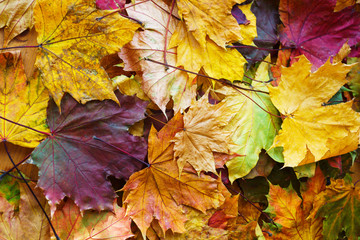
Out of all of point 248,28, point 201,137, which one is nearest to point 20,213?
point 201,137

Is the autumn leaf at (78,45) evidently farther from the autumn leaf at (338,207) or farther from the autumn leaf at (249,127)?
the autumn leaf at (338,207)

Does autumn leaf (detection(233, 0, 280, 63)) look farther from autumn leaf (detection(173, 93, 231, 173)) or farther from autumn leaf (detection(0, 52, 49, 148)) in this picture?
autumn leaf (detection(0, 52, 49, 148))

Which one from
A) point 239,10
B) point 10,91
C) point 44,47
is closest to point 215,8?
point 239,10

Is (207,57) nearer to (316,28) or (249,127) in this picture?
(249,127)

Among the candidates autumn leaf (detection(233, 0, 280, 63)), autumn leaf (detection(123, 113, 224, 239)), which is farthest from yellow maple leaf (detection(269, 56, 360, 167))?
autumn leaf (detection(123, 113, 224, 239))

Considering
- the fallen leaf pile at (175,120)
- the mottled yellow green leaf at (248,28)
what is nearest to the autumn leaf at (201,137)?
the fallen leaf pile at (175,120)

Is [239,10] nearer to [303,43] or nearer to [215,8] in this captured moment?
[215,8]
